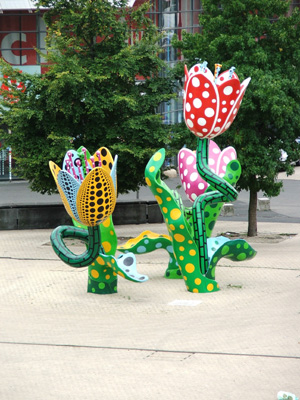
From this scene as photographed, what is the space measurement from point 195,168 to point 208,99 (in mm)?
1796

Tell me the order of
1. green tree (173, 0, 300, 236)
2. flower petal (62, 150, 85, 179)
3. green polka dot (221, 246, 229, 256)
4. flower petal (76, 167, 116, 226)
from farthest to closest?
1. green tree (173, 0, 300, 236)
2. green polka dot (221, 246, 229, 256)
3. flower petal (62, 150, 85, 179)
4. flower petal (76, 167, 116, 226)

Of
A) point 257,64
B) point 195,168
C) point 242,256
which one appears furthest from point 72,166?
point 257,64

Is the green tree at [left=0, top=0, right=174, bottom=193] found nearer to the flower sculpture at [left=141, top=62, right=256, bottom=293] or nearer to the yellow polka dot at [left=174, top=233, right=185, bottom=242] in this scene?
the flower sculpture at [left=141, top=62, right=256, bottom=293]

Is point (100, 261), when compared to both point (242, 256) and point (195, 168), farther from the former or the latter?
point (195, 168)

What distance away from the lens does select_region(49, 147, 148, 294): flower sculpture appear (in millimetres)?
9969

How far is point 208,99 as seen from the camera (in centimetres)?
1073

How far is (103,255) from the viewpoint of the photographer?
1066cm

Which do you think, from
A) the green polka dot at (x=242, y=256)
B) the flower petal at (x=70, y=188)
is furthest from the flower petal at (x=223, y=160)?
the flower petal at (x=70, y=188)

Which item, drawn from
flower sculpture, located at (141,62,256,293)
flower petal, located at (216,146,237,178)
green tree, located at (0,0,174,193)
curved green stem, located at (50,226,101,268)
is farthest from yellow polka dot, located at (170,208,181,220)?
green tree, located at (0,0,174,193)

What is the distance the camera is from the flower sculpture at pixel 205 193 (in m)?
10.8

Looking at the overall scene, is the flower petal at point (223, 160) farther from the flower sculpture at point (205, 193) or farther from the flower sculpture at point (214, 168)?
the flower sculpture at point (205, 193)

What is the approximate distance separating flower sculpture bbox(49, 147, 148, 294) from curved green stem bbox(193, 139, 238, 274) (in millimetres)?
1218

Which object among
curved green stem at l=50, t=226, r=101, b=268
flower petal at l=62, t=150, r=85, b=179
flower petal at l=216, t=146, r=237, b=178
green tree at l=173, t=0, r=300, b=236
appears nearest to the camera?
curved green stem at l=50, t=226, r=101, b=268

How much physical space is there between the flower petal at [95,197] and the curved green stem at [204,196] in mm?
1519
